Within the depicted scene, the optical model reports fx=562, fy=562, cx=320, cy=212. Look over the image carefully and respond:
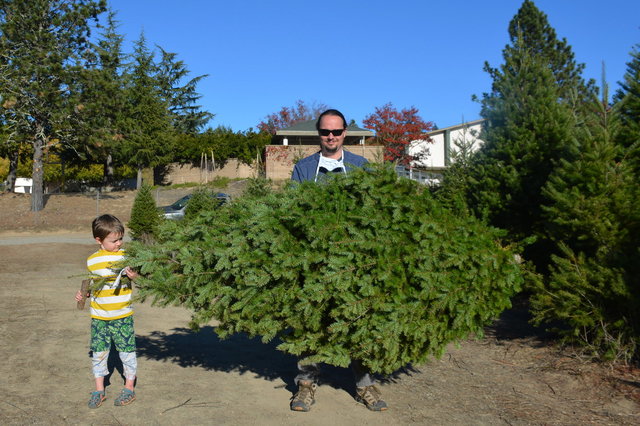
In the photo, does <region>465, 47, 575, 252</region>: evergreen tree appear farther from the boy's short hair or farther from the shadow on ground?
the boy's short hair

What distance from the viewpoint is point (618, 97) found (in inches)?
257

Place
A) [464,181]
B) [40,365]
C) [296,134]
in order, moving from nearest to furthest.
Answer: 1. [40,365]
2. [464,181]
3. [296,134]

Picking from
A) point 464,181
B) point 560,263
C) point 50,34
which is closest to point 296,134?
point 50,34

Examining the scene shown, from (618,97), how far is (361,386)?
15.4ft

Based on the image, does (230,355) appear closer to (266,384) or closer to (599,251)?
(266,384)

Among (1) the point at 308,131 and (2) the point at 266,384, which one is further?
(1) the point at 308,131

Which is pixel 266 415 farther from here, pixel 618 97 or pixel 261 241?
pixel 618 97

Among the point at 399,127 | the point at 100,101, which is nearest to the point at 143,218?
the point at 100,101

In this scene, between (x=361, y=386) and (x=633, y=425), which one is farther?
(x=361, y=386)

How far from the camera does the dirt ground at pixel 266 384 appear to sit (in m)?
4.05

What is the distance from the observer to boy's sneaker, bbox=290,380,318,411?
4.16 m

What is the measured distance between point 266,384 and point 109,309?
4.76 ft

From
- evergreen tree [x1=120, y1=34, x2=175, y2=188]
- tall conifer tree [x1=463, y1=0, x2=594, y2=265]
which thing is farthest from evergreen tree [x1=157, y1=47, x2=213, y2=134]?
tall conifer tree [x1=463, y1=0, x2=594, y2=265]

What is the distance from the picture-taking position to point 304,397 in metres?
4.22
